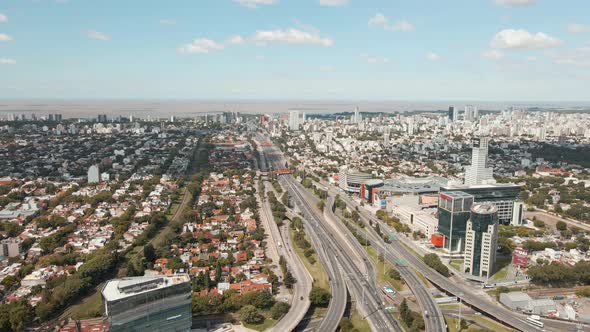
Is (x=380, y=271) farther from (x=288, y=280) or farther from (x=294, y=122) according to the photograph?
(x=294, y=122)

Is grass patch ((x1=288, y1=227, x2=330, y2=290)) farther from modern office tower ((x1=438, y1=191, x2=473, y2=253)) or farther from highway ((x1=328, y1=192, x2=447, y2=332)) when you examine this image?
modern office tower ((x1=438, y1=191, x2=473, y2=253))

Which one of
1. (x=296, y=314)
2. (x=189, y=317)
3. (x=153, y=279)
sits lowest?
(x=296, y=314)

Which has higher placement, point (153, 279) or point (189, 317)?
point (153, 279)

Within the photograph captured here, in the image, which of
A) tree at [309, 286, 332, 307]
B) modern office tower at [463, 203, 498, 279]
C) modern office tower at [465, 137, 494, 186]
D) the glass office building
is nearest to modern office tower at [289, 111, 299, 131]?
modern office tower at [465, 137, 494, 186]

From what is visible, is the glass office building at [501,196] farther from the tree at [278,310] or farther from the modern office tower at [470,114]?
the modern office tower at [470,114]

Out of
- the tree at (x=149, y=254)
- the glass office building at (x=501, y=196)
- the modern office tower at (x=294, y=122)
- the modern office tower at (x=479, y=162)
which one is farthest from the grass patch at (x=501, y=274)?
the modern office tower at (x=294, y=122)

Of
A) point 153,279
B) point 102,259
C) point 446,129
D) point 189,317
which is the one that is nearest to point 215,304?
point 189,317

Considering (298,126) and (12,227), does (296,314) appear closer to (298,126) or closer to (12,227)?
(12,227)
